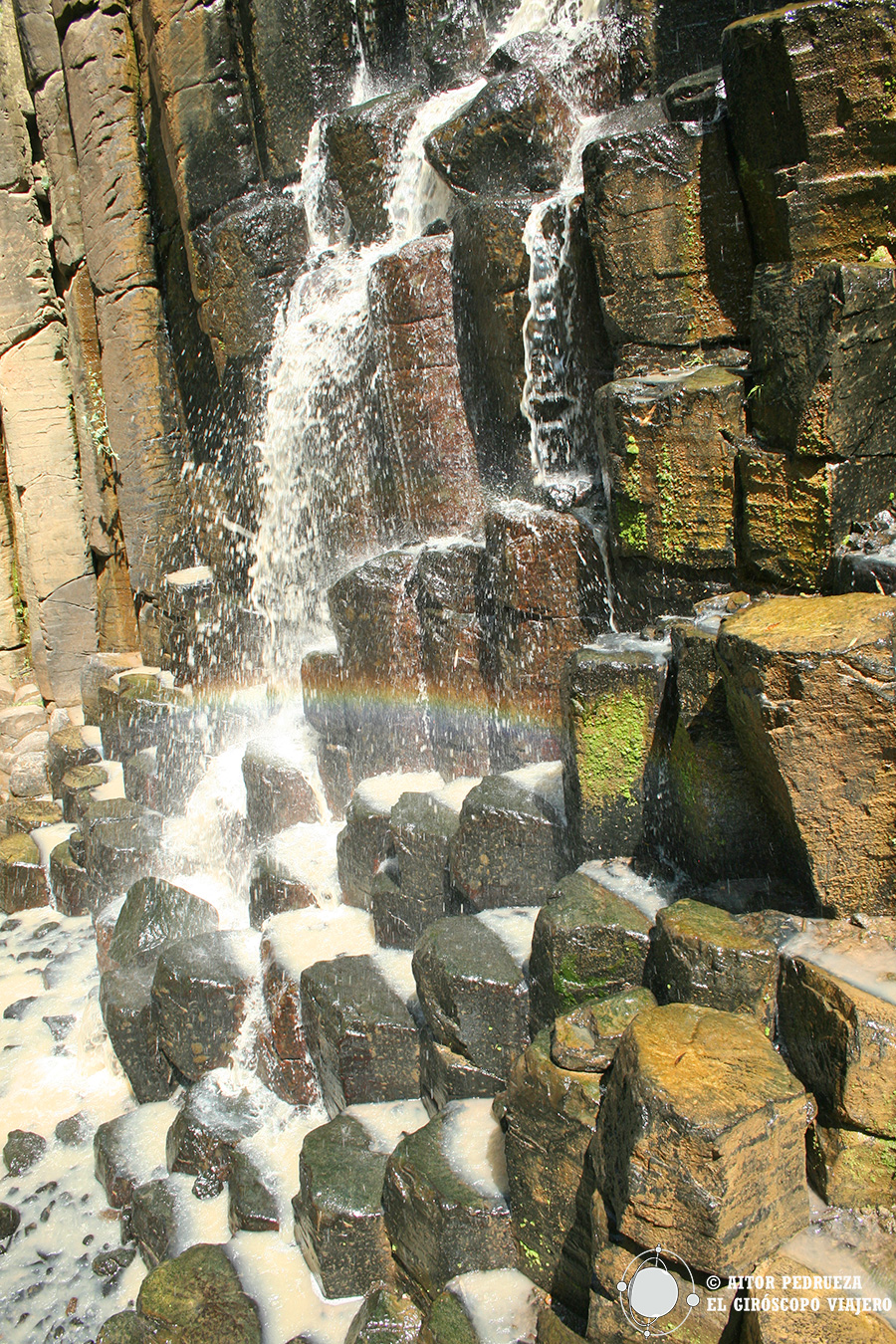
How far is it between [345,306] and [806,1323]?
5.25 metres

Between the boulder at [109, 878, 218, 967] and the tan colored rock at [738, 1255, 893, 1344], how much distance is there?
10.1 feet

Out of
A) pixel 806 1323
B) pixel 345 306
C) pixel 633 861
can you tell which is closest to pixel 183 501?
pixel 345 306

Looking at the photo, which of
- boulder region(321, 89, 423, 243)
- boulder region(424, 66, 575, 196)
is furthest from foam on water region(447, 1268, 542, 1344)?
boulder region(321, 89, 423, 243)

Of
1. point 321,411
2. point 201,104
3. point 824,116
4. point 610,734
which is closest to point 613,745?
point 610,734

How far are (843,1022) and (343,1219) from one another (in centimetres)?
161

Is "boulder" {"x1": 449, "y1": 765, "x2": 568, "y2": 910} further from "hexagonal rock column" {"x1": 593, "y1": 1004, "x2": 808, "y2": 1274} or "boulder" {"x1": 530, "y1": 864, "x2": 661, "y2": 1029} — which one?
"hexagonal rock column" {"x1": 593, "y1": 1004, "x2": 808, "y2": 1274}

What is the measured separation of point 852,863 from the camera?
2385 mm

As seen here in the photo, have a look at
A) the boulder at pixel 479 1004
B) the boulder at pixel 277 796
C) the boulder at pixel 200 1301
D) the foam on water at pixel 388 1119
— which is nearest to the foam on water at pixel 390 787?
the boulder at pixel 277 796

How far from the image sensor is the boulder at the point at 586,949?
276cm

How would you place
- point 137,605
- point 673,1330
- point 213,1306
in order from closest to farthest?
point 673,1330 < point 213,1306 < point 137,605

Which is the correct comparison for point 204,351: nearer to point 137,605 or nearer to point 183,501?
point 183,501

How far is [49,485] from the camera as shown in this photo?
805 cm

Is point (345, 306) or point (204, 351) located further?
point (204, 351)

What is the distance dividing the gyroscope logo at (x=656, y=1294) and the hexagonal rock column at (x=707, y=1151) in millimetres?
39
